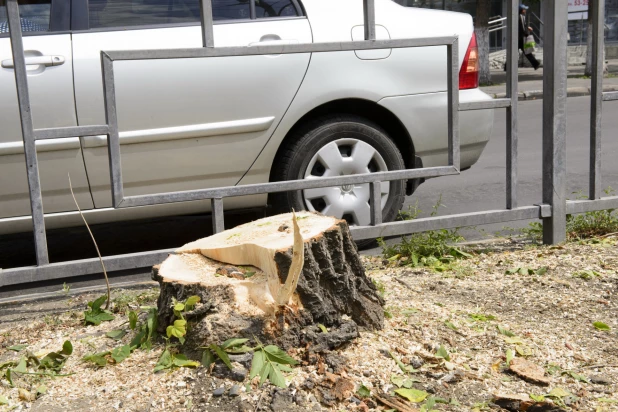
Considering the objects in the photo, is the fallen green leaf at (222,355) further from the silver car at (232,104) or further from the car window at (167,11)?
the car window at (167,11)

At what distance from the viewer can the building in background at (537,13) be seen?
22.5 m

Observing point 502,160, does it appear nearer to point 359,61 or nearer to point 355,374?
point 359,61

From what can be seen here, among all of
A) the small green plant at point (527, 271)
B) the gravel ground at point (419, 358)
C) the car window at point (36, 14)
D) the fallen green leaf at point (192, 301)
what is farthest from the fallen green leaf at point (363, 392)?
the car window at point (36, 14)

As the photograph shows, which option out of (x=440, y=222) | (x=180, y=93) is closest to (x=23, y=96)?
(x=180, y=93)

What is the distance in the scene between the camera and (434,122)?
4.84 m

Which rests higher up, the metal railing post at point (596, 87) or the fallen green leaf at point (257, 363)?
the metal railing post at point (596, 87)

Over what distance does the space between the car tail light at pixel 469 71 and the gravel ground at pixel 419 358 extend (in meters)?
1.33

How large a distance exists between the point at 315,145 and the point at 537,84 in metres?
13.1

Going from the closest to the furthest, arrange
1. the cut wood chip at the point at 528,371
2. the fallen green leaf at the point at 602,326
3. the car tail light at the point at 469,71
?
1. the cut wood chip at the point at 528,371
2. the fallen green leaf at the point at 602,326
3. the car tail light at the point at 469,71

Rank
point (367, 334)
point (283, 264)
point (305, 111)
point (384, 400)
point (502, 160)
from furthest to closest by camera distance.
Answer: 1. point (502, 160)
2. point (305, 111)
3. point (367, 334)
4. point (283, 264)
5. point (384, 400)

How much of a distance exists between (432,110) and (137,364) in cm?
256

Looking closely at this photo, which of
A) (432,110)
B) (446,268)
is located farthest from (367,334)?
(432,110)

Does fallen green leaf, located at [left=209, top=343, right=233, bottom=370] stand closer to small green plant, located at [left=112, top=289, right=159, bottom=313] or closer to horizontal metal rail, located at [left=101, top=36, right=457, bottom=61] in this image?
small green plant, located at [left=112, top=289, right=159, bottom=313]

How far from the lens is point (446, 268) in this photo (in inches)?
167
